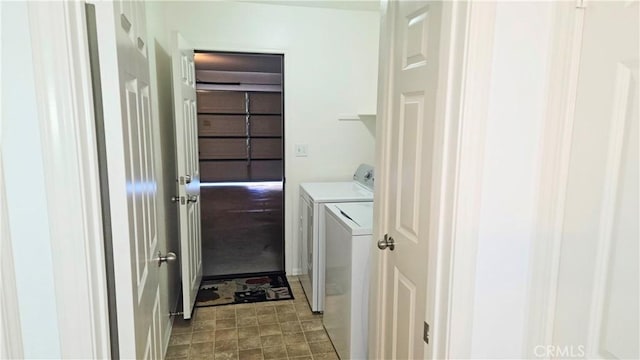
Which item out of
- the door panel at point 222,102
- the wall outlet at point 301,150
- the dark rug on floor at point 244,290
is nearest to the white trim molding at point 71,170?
the dark rug on floor at point 244,290

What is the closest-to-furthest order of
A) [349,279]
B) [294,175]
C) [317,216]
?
[349,279]
[317,216]
[294,175]

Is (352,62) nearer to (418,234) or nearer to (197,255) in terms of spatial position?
(197,255)

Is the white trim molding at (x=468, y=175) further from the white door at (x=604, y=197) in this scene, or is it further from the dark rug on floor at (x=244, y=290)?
the dark rug on floor at (x=244, y=290)

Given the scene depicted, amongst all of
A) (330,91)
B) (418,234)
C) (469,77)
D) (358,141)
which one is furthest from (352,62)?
(469,77)

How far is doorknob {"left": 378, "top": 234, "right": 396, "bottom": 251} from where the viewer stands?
1605 mm

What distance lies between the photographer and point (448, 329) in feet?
3.40

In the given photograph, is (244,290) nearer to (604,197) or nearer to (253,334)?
(253,334)

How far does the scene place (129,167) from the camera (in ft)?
3.48

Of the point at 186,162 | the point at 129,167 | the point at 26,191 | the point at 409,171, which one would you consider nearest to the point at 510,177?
the point at 409,171

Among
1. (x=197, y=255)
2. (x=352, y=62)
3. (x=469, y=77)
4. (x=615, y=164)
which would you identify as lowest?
(x=197, y=255)

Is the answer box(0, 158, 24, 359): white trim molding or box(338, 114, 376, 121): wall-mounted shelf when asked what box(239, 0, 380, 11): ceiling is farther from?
box(0, 158, 24, 359): white trim molding

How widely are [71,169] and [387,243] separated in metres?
1.13

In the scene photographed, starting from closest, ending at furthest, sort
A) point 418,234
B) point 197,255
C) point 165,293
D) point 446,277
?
point 446,277 → point 418,234 → point 165,293 → point 197,255

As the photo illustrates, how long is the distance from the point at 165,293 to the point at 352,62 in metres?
2.40
